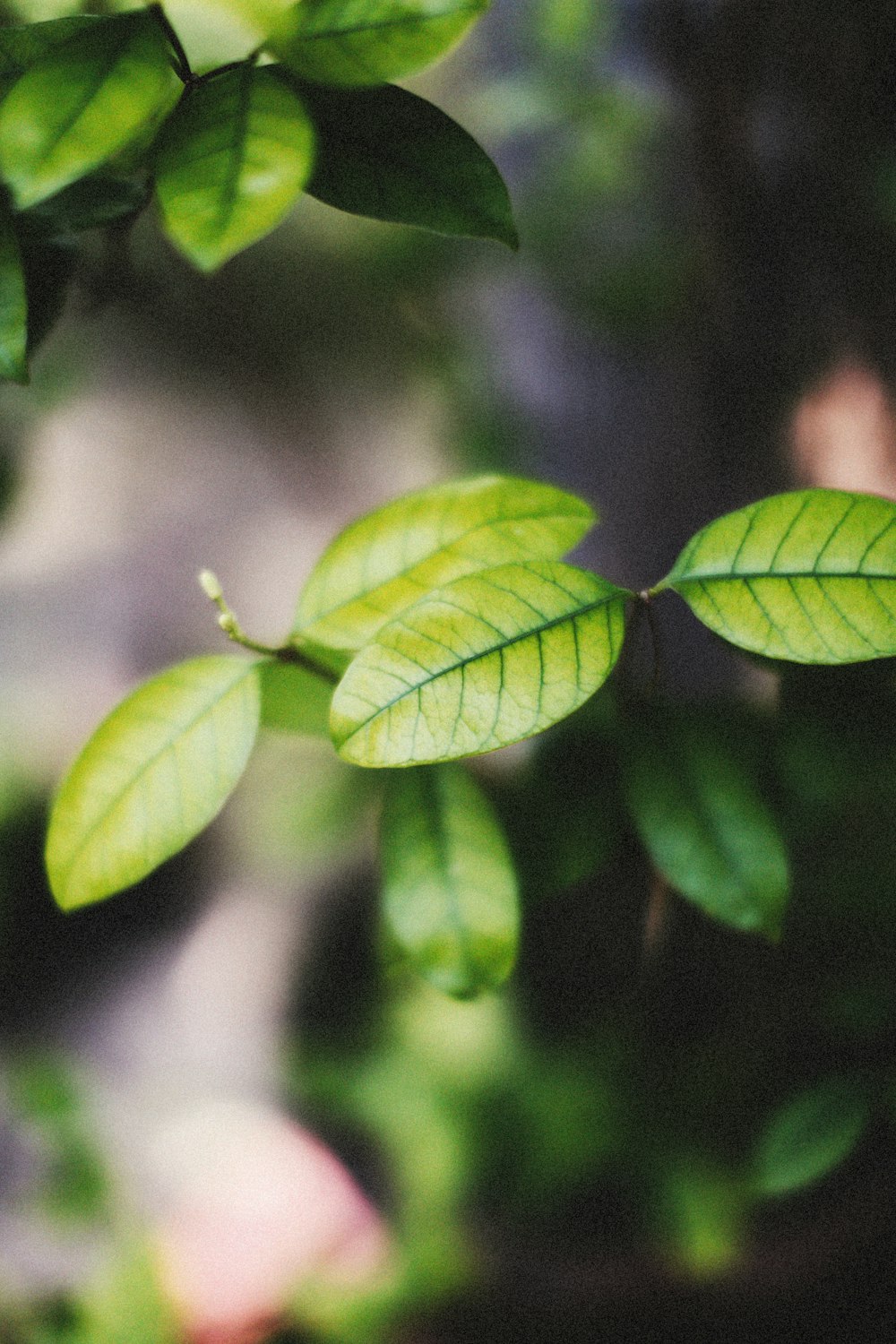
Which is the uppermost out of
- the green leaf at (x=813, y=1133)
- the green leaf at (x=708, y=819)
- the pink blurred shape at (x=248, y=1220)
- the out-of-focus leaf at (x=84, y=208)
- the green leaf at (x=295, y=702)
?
the out-of-focus leaf at (x=84, y=208)

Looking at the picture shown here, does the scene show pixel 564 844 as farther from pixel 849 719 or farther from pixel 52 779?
pixel 52 779

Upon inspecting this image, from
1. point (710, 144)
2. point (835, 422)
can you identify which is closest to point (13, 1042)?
point (835, 422)

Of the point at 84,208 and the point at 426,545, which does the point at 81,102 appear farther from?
the point at 426,545

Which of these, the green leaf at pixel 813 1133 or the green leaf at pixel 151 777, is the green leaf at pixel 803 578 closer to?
the green leaf at pixel 151 777

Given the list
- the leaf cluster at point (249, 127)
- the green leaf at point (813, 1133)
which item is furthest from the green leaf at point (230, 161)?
the green leaf at point (813, 1133)

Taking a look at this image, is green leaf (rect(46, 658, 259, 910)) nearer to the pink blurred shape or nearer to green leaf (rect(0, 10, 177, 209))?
green leaf (rect(0, 10, 177, 209))

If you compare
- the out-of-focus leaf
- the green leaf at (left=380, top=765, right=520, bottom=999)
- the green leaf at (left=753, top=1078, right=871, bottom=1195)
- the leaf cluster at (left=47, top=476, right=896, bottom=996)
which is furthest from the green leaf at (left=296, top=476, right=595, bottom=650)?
the green leaf at (left=753, top=1078, right=871, bottom=1195)
